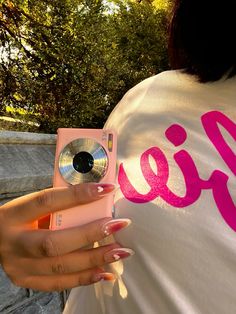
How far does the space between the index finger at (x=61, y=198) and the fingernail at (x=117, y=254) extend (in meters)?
0.09

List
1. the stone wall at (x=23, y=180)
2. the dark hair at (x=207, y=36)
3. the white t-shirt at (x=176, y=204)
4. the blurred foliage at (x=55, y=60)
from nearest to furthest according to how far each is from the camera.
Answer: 1. the white t-shirt at (x=176, y=204)
2. the dark hair at (x=207, y=36)
3. the stone wall at (x=23, y=180)
4. the blurred foliage at (x=55, y=60)

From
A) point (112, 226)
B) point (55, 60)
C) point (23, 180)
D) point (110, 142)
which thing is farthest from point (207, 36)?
point (55, 60)

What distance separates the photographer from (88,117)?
6.16 m

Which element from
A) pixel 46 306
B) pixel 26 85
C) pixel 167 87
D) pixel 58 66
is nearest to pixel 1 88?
pixel 26 85

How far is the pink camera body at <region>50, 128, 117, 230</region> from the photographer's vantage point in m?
0.72

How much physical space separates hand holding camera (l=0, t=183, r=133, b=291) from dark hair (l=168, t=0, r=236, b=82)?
0.34 meters

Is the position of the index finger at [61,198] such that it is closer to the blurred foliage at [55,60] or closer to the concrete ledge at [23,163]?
the concrete ledge at [23,163]

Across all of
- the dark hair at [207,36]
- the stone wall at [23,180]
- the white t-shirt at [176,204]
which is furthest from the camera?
the stone wall at [23,180]

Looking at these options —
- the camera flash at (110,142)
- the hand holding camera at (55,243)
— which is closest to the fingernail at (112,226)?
the hand holding camera at (55,243)

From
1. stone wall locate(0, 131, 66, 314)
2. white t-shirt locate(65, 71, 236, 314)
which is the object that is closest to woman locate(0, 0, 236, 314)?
white t-shirt locate(65, 71, 236, 314)

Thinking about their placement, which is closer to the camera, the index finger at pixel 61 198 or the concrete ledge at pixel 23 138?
the index finger at pixel 61 198

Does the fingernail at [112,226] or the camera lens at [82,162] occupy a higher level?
the camera lens at [82,162]

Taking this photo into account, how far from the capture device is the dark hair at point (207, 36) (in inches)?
34.5

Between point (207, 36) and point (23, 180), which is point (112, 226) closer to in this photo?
point (207, 36)
